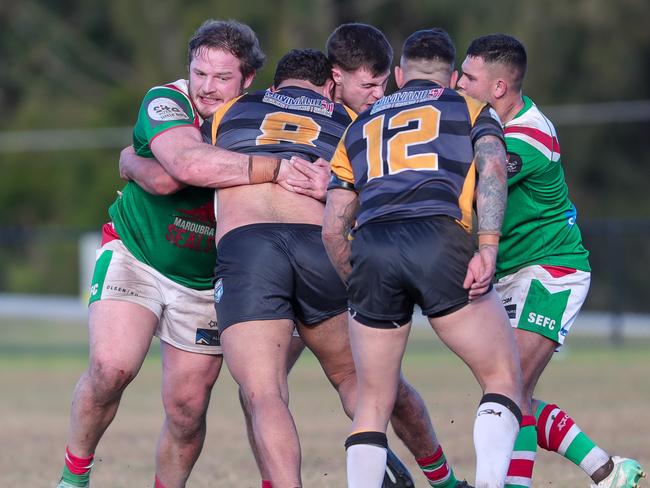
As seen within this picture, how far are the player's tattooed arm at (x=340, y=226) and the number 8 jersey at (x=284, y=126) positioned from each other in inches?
16.0

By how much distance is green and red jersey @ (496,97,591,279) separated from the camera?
6.44m

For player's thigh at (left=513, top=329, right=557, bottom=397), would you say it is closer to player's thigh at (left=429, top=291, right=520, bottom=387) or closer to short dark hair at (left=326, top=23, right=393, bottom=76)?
player's thigh at (left=429, top=291, right=520, bottom=387)

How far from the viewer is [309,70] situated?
627cm

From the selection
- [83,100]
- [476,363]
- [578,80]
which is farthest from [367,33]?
[83,100]

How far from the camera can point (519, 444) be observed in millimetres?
6430

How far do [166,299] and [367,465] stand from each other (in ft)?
5.69

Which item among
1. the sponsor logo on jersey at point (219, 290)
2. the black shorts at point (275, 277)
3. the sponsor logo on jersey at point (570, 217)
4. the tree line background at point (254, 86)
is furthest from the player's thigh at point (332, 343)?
the tree line background at point (254, 86)

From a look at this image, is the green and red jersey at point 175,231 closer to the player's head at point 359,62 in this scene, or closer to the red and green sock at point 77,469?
the player's head at point 359,62

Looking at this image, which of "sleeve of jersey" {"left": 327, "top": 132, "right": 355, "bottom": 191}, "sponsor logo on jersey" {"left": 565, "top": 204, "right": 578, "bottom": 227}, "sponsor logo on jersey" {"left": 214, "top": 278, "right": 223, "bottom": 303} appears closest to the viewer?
"sleeve of jersey" {"left": 327, "top": 132, "right": 355, "bottom": 191}

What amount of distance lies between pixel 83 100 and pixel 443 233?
40.3 metres

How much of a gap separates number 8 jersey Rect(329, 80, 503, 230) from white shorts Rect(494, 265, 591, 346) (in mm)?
1219

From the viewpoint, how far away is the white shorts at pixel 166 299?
670cm

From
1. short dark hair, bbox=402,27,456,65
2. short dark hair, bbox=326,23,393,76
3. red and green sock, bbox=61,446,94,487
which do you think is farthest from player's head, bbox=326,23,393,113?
red and green sock, bbox=61,446,94,487

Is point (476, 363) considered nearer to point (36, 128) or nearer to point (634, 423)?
point (634, 423)
